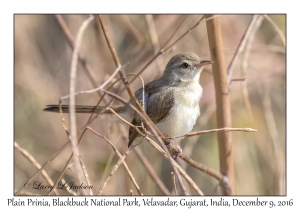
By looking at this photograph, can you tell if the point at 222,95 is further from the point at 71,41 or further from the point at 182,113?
the point at 71,41

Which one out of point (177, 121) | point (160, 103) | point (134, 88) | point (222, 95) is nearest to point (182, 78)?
point (160, 103)

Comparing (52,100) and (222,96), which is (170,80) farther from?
(52,100)

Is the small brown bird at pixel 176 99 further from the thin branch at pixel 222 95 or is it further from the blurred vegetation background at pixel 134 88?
the blurred vegetation background at pixel 134 88

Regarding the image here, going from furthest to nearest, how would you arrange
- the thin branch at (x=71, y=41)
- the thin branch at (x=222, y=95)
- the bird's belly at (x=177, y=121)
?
the thin branch at (x=71, y=41) → the bird's belly at (x=177, y=121) → the thin branch at (x=222, y=95)

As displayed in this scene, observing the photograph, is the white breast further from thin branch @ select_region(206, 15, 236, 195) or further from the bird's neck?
thin branch @ select_region(206, 15, 236, 195)

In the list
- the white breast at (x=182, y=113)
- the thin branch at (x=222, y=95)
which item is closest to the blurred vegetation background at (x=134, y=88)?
the white breast at (x=182, y=113)

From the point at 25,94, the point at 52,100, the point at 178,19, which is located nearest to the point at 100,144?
the point at 52,100
